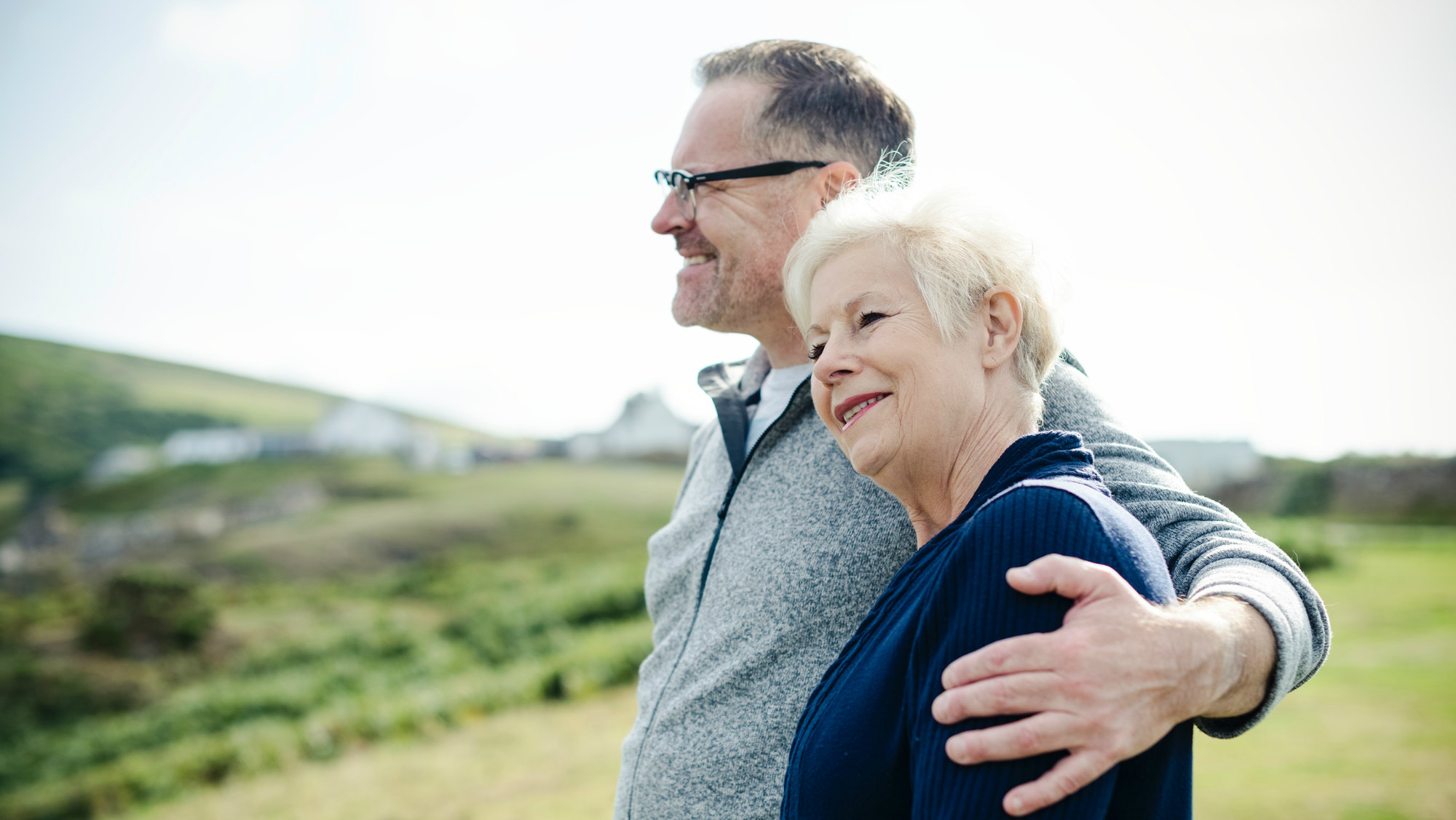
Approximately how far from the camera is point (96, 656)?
1728 cm

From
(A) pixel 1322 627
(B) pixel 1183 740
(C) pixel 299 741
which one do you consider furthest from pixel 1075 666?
(C) pixel 299 741

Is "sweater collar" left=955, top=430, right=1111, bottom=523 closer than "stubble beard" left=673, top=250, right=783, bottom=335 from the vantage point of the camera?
Yes

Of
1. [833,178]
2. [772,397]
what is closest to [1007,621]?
[772,397]

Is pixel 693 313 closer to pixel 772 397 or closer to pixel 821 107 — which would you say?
pixel 772 397

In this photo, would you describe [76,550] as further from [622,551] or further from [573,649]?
[573,649]

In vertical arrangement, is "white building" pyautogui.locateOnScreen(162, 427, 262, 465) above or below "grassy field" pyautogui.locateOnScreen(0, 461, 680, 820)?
above

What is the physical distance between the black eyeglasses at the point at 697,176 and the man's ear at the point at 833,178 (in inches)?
1.7

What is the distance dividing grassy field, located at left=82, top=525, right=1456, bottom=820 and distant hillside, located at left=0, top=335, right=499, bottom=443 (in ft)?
65.4

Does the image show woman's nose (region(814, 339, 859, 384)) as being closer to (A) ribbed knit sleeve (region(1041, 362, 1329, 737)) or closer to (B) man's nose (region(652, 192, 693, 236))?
(A) ribbed knit sleeve (region(1041, 362, 1329, 737))

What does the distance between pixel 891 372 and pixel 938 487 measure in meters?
0.22

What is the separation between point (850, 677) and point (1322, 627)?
0.76m

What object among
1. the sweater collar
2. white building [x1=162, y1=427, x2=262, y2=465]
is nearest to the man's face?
the sweater collar

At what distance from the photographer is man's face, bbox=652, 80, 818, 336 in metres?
2.25

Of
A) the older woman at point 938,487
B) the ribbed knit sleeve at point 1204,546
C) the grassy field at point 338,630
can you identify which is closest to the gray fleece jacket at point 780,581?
the ribbed knit sleeve at point 1204,546
